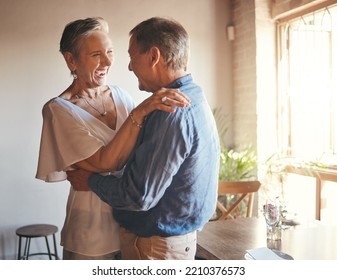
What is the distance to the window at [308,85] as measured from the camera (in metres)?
2.71

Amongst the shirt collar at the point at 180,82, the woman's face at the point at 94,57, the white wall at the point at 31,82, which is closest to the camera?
the shirt collar at the point at 180,82

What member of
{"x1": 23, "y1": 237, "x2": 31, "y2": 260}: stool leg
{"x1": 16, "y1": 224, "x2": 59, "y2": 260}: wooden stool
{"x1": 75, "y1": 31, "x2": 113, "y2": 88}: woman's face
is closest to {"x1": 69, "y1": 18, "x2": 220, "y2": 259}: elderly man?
{"x1": 75, "y1": 31, "x2": 113, "y2": 88}: woman's face

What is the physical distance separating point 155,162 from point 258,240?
0.80 meters

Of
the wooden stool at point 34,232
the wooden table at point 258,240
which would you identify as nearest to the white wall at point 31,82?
the wooden stool at point 34,232

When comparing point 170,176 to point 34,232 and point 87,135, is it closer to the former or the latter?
point 87,135

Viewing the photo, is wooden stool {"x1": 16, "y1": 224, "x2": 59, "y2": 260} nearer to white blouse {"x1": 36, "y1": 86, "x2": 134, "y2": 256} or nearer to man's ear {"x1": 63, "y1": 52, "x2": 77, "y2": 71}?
white blouse {"x1": 36, "y1": 86, "x2": 134, "y2": 256}

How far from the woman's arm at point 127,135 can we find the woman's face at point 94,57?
0.28 m

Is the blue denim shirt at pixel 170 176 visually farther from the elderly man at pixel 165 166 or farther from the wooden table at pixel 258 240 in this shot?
the wooden table at pixel 258 240

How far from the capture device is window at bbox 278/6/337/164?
8.89 feet

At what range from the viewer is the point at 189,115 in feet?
3.23

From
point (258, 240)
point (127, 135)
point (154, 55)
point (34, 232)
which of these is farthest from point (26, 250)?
point (154, 55)

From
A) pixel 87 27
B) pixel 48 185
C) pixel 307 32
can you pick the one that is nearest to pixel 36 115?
pixel 48 185
